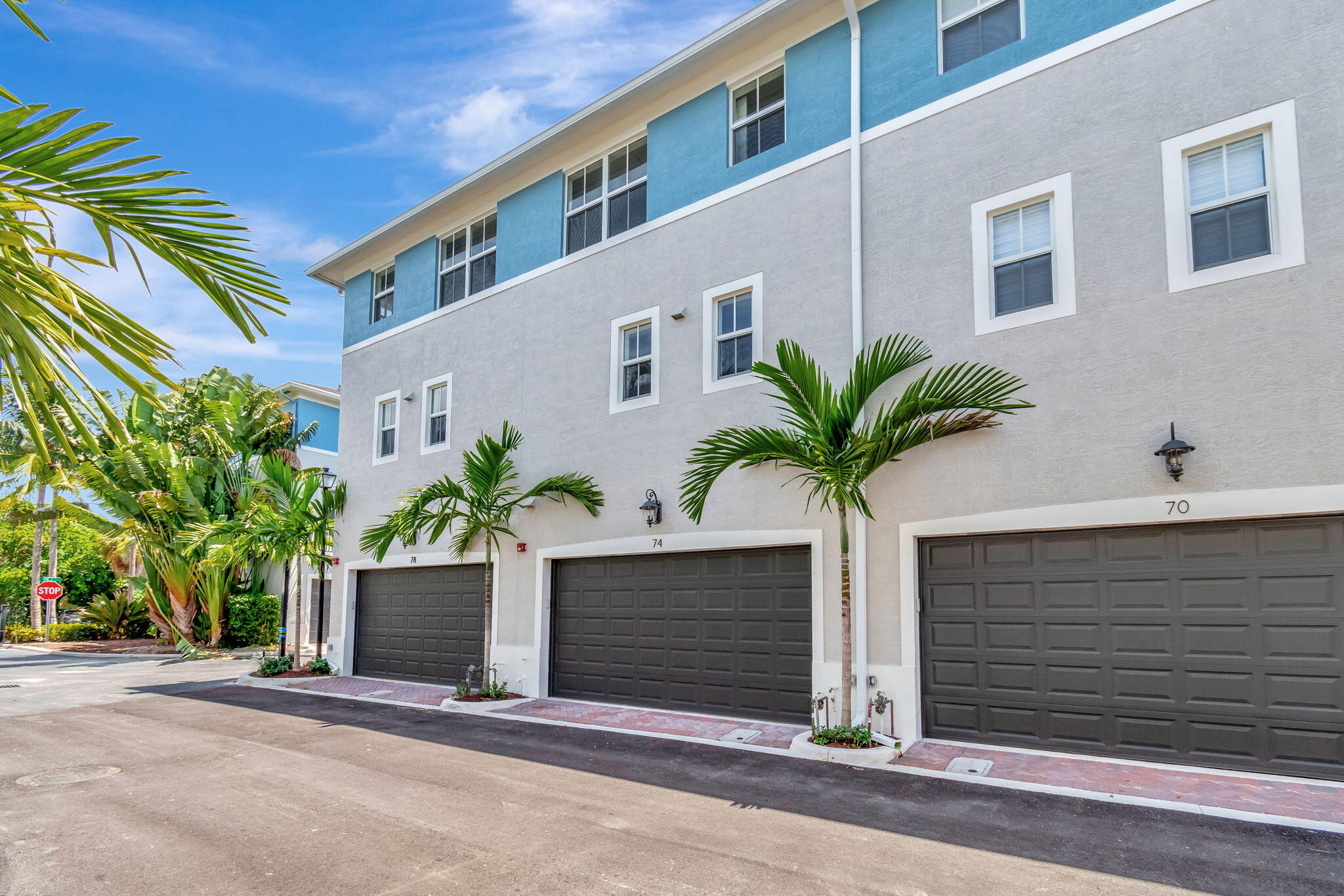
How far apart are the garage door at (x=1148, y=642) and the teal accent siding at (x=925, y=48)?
529cm

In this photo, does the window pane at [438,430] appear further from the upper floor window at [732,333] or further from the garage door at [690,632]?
the upper floor window at [732,333]

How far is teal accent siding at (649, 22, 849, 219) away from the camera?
35.8 ft

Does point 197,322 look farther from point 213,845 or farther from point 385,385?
point 385,385

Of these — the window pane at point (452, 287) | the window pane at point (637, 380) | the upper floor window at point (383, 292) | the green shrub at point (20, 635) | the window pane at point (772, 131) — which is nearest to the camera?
the window pane at point (772, 131)

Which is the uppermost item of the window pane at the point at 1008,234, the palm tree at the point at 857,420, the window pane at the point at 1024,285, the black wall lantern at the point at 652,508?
the window pane at the point at 1008,234

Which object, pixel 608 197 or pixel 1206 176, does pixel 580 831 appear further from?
pixel 608 197

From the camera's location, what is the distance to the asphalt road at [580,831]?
207 inches

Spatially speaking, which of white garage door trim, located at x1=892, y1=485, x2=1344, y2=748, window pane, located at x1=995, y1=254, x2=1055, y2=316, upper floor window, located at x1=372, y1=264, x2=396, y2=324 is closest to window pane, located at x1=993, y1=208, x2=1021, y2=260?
window pane, located at x1=995, y1=254, x2=1055, y2=316

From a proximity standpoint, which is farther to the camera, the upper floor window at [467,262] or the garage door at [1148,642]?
the upper floor window at [467,262]

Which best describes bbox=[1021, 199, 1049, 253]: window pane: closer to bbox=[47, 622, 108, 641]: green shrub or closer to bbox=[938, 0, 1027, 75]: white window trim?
bbox=[938, 0, 1027, 75]: white window trim

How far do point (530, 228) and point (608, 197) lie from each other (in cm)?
184

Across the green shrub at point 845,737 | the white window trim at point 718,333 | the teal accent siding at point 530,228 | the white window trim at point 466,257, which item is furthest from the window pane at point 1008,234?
the white window trim at point 466,257

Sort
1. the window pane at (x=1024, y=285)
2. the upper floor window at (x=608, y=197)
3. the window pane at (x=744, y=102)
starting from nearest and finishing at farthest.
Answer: the window pane at (x=1024, y=285), the window pane at (x=744, y=102), the upper floor window at (x=608, y=197)

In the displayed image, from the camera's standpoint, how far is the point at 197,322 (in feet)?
10.00
